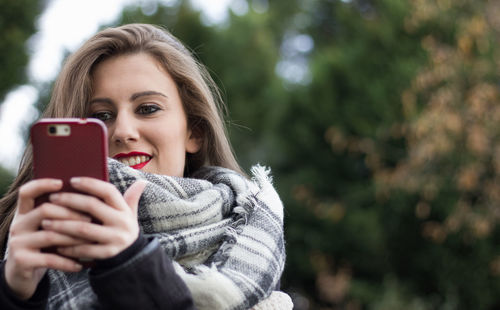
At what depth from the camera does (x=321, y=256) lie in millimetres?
9305

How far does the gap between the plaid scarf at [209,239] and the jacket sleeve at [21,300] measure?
0.17 meters

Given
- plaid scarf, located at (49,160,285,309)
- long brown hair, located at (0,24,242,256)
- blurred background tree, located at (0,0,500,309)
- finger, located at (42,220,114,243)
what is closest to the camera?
finger, located at (42,220,114,243)

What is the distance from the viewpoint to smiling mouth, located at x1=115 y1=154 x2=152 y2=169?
5.44 ft

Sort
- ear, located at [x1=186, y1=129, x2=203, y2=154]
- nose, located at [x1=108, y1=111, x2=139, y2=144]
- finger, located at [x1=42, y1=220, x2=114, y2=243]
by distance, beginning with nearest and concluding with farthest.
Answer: finger, located at [x1=42, y1=220, x2=114, y2=243] < nose, located at [x1=108, y1=111, x2=139, y2=144] < ear, located at [x1=186, y1=129, x2=203, y2=154]

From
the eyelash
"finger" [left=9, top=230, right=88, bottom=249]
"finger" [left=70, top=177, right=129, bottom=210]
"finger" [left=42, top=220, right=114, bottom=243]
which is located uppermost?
"finger" [left=70, top=177, right=129, bottom=210]

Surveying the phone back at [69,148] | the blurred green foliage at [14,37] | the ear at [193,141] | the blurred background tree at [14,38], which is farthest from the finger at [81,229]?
the blurred green foliage at [14,37]

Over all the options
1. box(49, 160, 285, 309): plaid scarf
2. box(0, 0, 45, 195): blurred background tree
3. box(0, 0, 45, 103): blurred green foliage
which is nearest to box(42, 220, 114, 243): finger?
box(49, 160, 285, 309): plaid scarf

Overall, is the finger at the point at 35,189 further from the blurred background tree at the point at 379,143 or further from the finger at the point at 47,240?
the blurred background tree at the point at 379,143

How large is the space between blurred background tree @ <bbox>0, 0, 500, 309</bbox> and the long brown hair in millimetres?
5152

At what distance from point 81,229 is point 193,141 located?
92 centimetres

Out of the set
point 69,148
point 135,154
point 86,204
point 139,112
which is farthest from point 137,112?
point 86,204

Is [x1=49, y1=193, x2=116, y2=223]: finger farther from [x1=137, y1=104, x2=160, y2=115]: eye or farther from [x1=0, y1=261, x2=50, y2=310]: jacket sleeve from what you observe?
[x1=137, y1=104, x2=160, y2=115]: eye

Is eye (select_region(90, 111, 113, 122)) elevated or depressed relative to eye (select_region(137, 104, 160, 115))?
depressed

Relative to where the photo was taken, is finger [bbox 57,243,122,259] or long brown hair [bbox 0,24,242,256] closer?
finger [bbox 57,243,122,259]
